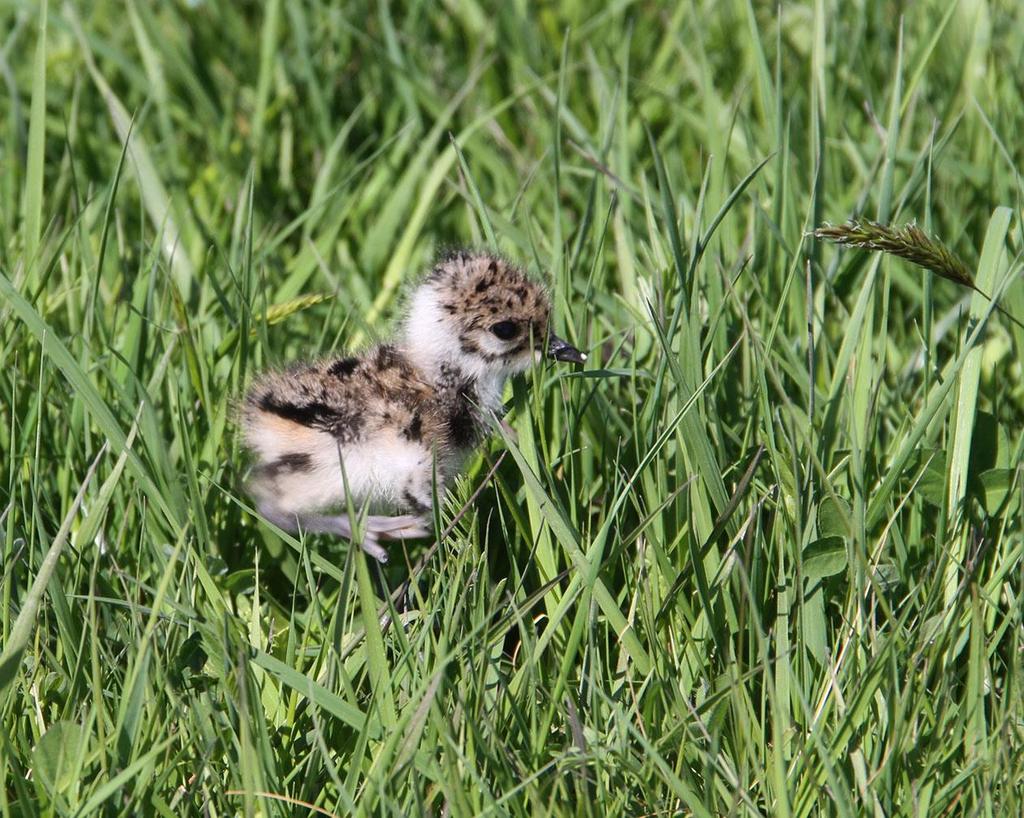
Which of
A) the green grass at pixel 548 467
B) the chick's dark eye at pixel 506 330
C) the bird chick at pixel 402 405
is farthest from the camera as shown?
the chick's dark eye at pixel 506 330

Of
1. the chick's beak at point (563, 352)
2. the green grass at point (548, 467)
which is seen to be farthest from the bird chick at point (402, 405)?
the green grass at point (548, 467)

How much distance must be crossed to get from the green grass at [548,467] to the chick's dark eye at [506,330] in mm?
148

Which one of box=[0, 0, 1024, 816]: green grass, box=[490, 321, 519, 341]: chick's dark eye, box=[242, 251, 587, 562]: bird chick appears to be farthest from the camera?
box=[490, 321, 519, 341]: chick's dark eye

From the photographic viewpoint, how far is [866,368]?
2.96 metres

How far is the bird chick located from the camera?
291cm

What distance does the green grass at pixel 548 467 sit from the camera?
89.7 inches

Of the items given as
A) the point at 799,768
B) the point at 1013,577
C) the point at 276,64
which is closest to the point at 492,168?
the point at 276,64

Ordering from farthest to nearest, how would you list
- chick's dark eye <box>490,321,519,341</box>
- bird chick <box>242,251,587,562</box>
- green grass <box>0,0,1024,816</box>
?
1. chick's dark eye <box>490,321,519,341</box>
2. bird chick <box>242,251,587,562</box>
3. green grass <box>0,0,1024,816</box>

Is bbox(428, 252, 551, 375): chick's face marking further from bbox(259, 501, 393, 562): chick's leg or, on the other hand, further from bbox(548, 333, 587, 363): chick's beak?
bbox(259, 501, 393, 562): chick's leg

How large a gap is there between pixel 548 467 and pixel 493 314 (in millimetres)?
418

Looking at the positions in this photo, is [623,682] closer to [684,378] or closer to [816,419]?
[684,378]

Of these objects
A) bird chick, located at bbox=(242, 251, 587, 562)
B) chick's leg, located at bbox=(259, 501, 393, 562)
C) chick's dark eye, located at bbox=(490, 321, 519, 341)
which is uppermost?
chick's dark eye, located at bbox=(490, 321, 519, 341)

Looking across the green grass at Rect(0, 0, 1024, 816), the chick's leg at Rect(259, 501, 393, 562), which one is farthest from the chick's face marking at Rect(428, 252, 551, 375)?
the chick's leg at Rect(259, 501, 393, 562)

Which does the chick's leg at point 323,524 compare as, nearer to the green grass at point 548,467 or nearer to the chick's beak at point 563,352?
the green grass at point 548,467
